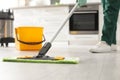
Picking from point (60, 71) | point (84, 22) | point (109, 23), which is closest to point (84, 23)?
point (84, 22)

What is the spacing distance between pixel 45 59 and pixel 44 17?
3.22m

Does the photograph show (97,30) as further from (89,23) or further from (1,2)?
(1,2)

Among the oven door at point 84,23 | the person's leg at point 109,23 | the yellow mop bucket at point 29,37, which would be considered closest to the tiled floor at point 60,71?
the person's leg at point 109,23

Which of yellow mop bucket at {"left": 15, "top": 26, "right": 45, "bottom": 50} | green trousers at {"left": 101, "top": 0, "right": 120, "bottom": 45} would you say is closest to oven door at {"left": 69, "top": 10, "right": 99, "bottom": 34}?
yellow mop bucket at {"left": 15, "top": 26, "right": 45, "bottom": 50}

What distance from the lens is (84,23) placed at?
4.41 meters

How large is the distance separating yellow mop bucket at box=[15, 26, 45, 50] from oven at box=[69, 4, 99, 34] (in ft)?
5.73

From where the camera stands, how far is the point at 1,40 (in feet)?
11.1

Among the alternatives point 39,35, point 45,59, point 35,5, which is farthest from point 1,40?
point 45,59

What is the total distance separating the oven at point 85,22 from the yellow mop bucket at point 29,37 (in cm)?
175

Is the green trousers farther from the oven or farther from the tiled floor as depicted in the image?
the oven

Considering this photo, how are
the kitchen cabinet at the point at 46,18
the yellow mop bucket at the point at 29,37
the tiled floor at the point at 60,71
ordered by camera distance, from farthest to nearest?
the kitchen cabinet at the point at 46,18 < the yellow mop bucket at the point at 29,37 < the tiled floor at the point at 60,71

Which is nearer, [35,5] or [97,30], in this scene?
[97,30]

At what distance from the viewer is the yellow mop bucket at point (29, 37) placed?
265 cm

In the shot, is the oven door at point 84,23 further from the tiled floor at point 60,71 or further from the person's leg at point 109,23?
the tiled floor at point 60,71
